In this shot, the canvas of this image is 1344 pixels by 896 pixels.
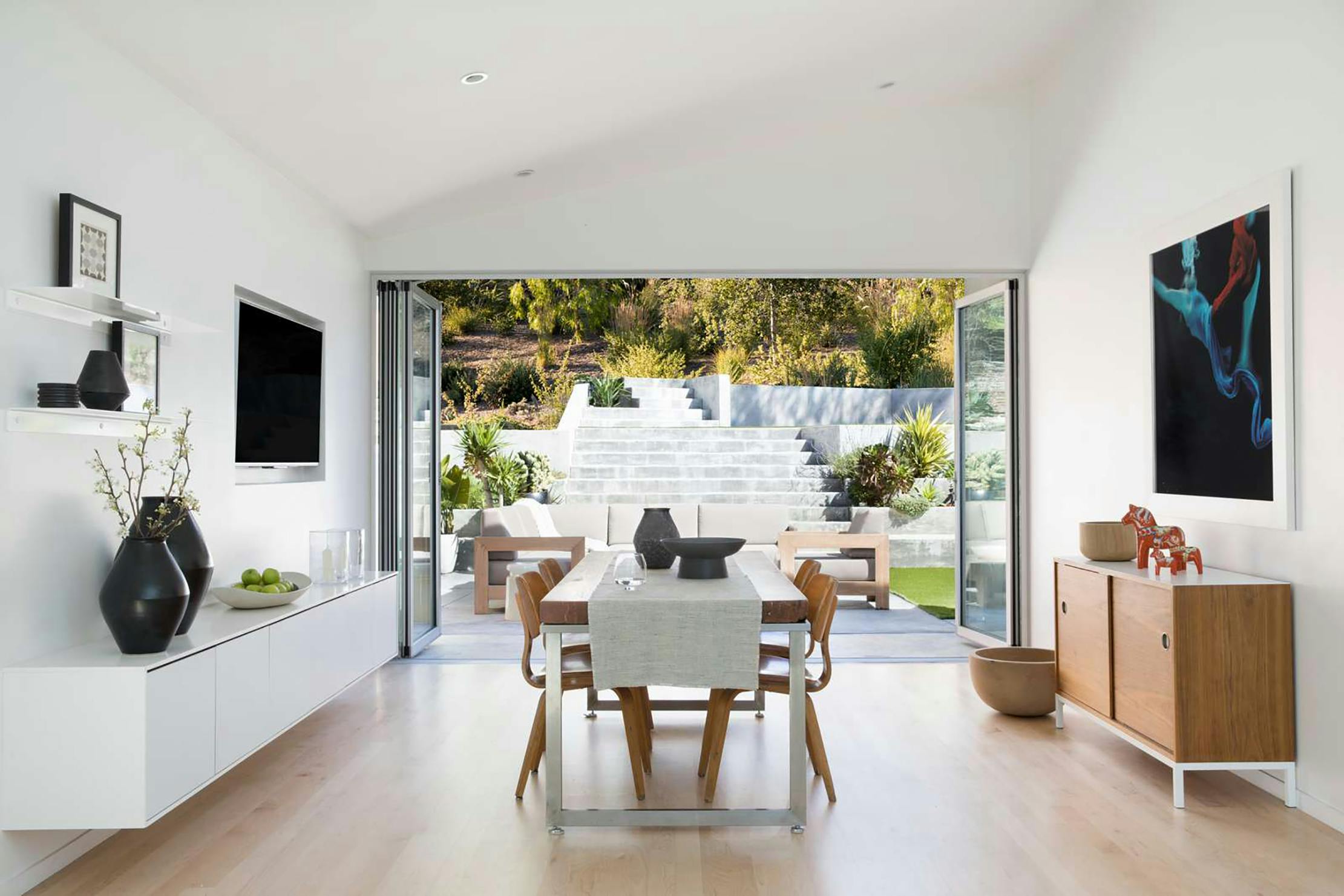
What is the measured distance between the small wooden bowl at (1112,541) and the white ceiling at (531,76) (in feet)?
7.96

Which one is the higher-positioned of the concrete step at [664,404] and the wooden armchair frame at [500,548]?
the concrete step at [664,404]

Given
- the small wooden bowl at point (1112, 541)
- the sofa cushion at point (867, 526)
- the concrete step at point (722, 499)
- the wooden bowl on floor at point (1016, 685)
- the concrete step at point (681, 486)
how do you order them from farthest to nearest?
the concrete step at point (681, 486) → the concrete step at point (722, 499) → the sofa cushion at point (867, 526) → the wooden bowl on floor at point (1016, 685) → the small wooden bowl at point (1112, 541)

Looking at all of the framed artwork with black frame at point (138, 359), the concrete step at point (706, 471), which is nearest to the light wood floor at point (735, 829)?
the framed artwork with black frame at point (138, 359)

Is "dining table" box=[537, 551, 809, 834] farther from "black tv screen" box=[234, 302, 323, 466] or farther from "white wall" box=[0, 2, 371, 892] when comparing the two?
"black tv screen" box=[234, 302, 323, 466]

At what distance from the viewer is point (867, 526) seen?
8.59m

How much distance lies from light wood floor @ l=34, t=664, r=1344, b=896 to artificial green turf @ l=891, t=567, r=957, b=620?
11.6 feet

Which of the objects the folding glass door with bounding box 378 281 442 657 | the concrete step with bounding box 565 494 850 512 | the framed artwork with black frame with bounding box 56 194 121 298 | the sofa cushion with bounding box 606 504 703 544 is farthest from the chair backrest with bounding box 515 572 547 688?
the concrete step with bounding box 565 494 850 512

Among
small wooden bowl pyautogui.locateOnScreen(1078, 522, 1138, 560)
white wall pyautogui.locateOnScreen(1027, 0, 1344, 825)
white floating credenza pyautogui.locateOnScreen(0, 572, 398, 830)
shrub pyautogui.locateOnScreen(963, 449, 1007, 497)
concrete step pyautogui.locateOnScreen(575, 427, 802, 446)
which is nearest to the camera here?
white floating credenza pyautogui.locateOnScreen(0, 572, 398, 830)

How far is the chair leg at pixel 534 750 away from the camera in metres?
3.71

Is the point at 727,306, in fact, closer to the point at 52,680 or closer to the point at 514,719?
the point at 514,719

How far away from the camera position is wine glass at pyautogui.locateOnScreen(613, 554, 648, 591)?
356 cm

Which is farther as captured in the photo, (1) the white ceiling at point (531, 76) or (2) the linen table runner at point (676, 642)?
(1) the white ceiling at point (531, 76)

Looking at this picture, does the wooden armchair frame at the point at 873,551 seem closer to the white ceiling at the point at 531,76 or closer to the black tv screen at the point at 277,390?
the white ceiling at the point at 531,76

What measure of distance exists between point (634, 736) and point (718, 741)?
301mm
